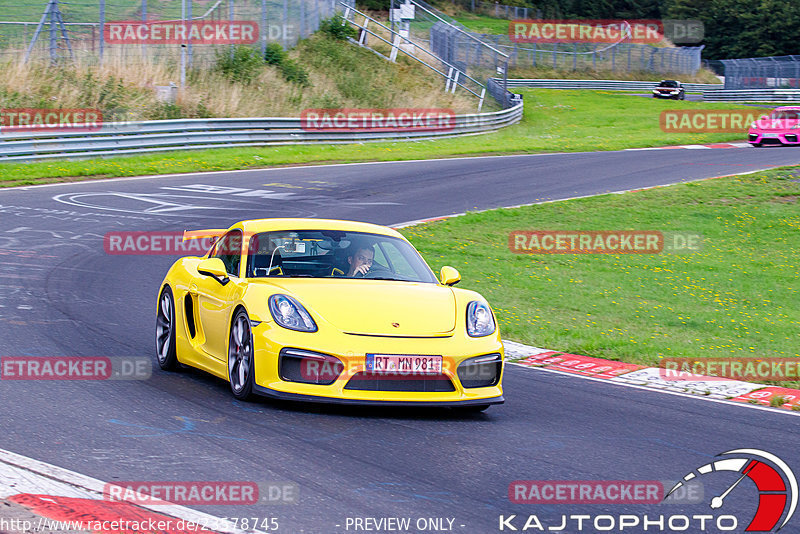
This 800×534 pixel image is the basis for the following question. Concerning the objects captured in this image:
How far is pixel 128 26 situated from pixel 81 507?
28.4 metres

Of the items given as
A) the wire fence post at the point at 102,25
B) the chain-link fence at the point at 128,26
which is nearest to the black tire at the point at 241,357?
A: the chain-link fence at the point at 128,26

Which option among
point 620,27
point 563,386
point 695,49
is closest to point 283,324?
point 563,386

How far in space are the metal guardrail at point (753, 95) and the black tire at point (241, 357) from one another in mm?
63580

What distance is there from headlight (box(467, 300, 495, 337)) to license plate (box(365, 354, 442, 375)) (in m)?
0.48

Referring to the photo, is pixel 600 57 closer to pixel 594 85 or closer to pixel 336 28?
→ pixel 594 85

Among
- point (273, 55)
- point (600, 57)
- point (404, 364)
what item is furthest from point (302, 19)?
point (600, 57)

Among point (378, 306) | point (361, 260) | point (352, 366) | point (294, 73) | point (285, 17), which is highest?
point (285, 17)

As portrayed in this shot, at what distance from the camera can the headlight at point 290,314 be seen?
271 inches

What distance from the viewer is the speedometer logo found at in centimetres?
502

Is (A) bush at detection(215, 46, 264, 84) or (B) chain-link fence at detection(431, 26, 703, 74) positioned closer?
(A) bush at detection(215, 46, 264, 84)

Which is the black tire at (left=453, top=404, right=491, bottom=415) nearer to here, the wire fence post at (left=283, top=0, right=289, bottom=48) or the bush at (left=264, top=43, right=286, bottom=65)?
the bush at (left=264, top=43, right=286, bottom=65)

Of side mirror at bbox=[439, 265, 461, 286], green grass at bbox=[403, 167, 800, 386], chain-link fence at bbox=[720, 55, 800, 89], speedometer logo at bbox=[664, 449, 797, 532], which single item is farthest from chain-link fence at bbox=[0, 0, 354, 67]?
chain-link fence at bbox=[720, 55, 800, 89]

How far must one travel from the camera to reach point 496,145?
1377 inches

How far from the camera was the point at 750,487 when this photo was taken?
5.51 m
